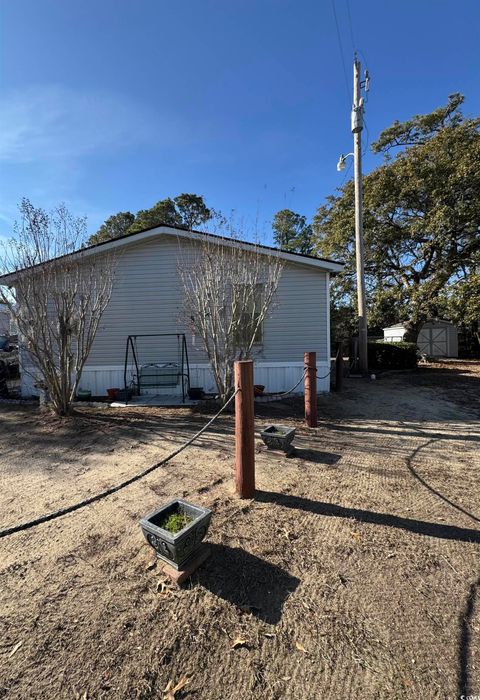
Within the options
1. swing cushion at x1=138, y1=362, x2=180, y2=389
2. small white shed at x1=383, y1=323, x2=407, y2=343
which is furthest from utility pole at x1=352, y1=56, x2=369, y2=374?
small white shed at x1=383, y1=323, x2=407, y2=343

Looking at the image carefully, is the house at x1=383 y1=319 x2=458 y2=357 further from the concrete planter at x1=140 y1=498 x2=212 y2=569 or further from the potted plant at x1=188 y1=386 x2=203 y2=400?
the concrete planter at x1=140 y1=498 x2=212 y2=569

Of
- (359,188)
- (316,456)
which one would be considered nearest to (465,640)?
(316,456)

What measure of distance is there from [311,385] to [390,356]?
10078mm

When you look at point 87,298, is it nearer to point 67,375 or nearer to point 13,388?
point 67,375

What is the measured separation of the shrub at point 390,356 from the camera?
45.0 ft

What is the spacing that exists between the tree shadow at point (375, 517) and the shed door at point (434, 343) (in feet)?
69.8

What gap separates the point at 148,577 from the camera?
206 cm

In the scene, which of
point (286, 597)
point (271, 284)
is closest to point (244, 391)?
point (286, 597)

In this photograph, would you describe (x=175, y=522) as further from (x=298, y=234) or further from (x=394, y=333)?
(x=298, y=234)

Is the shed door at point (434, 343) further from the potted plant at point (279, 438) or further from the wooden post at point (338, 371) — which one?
the potted plant at point (279, 438)

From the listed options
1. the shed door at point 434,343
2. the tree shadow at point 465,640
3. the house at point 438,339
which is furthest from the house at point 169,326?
the shed door at point 434,343

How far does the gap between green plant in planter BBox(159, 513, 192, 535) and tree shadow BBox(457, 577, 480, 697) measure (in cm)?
157

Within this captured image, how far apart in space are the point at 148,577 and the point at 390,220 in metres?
17.0

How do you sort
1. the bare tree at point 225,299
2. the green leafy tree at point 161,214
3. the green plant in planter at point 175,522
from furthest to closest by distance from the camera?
1. the green leafy tree at point 161,214
2. the bare tree at point 225,299
3. the green plant in planter at point 175,522
